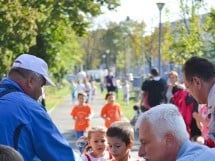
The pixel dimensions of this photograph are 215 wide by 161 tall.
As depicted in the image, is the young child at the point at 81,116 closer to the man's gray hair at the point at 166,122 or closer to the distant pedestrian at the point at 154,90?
the distant pedestrian at the point at 154,90

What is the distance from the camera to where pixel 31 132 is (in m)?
5.13

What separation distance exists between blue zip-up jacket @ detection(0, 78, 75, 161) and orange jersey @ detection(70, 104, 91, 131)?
11.0m

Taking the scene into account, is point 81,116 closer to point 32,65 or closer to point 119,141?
point 119,141

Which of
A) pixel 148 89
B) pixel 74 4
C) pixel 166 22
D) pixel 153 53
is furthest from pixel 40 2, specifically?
pixel 153 53

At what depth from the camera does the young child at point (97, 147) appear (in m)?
7.63

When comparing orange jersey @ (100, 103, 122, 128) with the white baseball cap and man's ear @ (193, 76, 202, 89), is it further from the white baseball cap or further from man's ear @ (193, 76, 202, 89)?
the white baseball cap

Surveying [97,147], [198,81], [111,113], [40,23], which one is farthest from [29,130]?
[40,23]

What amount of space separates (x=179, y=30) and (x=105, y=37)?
228ft

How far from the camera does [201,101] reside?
5996mm

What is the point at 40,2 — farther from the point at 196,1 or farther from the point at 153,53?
the point at 153,53

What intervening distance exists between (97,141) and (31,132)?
269cm

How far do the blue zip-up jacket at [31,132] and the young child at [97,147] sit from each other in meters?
2.38

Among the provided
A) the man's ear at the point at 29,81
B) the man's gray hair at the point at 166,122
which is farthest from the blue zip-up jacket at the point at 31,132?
the man's gray hair at the point at 166,122

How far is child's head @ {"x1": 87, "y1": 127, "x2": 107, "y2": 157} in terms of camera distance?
768cm
